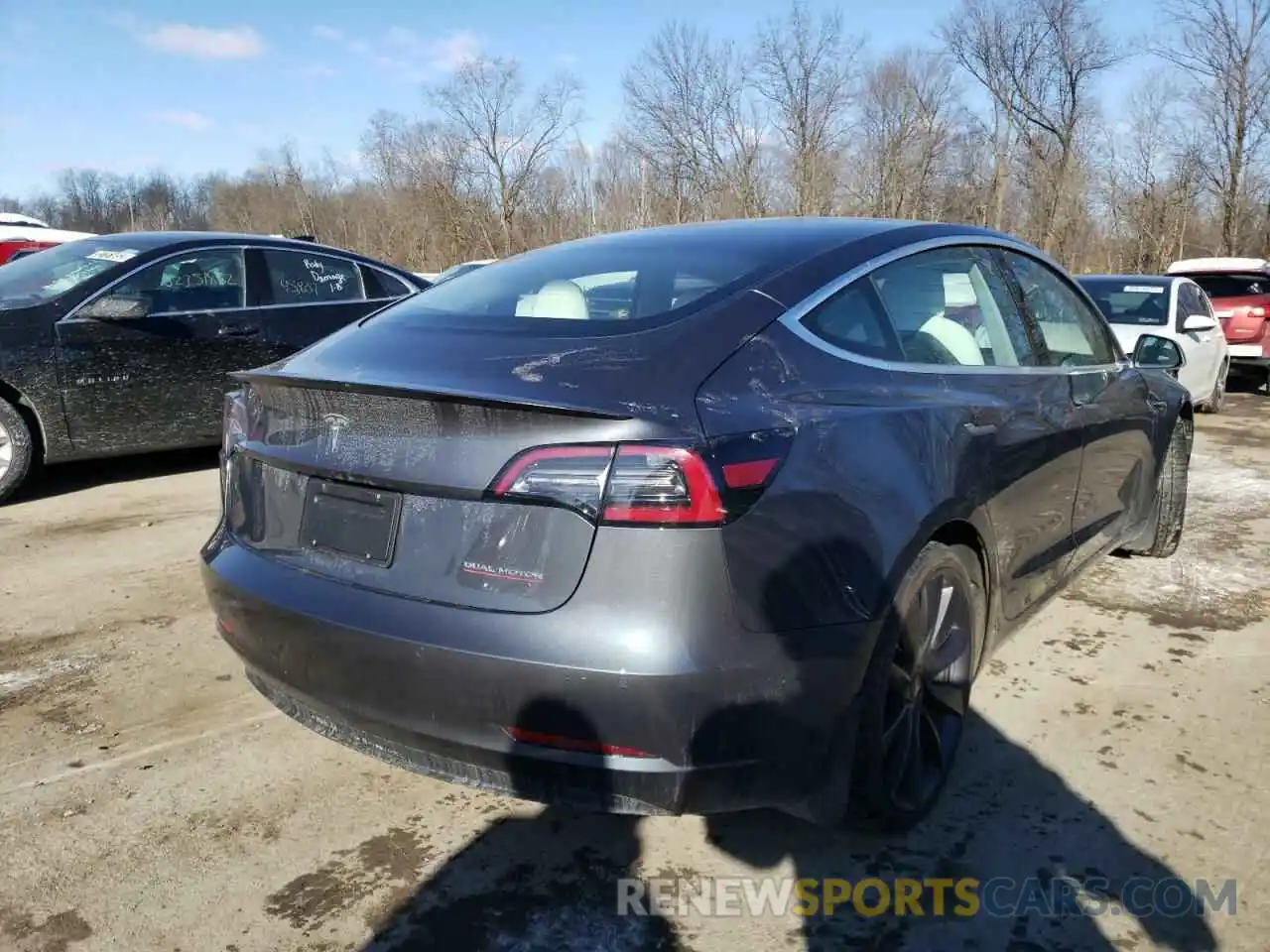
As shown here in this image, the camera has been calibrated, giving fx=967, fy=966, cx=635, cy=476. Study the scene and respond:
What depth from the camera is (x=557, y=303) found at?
261 centimetres

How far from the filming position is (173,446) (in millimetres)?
6230

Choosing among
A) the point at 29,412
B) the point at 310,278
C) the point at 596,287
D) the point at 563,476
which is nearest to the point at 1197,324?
the point at 596,287

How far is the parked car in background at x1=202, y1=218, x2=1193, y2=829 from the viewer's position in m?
1.90

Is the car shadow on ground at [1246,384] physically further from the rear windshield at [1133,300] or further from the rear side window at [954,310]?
the rear side window at [954,310]

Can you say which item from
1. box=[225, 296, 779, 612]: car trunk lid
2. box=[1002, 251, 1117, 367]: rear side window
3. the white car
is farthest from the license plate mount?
the white car

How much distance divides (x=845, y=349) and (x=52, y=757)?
2.59 metres

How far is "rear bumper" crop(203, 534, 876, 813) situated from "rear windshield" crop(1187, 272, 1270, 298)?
1208 centimetres

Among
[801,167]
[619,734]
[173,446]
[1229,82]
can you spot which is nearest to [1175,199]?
[1229,82]

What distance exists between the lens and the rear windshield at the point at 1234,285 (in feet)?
38.6

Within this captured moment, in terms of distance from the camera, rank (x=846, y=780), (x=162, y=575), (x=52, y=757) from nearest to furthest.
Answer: (x=846, y=780) < (x=52, y=757) < (x=162, y=575)

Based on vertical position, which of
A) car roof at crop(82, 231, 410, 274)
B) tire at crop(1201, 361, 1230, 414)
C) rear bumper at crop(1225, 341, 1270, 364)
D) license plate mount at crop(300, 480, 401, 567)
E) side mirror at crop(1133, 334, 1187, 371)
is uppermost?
car roof at crop(82, 231, 410, 274)

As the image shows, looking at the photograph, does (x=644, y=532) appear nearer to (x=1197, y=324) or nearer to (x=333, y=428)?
(x=333, y=428)

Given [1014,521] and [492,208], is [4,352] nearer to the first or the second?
[1014,521]

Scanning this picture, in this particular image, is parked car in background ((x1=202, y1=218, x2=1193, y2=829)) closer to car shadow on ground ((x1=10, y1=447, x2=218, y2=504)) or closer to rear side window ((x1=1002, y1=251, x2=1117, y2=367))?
rear side window ((x1=1002, y1=251, x2=1117, y2=367))
